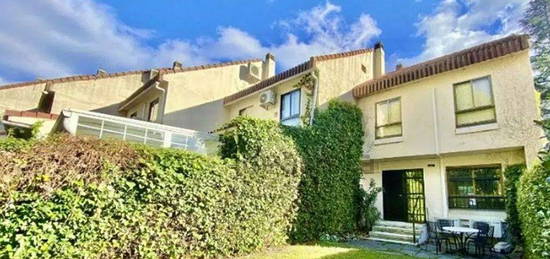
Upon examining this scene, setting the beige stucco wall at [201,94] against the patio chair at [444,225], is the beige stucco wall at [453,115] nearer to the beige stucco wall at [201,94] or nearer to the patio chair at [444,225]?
the patio chair at [444,225]

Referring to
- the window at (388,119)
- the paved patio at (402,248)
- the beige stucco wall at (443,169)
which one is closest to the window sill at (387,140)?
the window at (388,119)

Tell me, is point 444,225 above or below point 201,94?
below

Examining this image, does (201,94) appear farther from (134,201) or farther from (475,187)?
(475,187)

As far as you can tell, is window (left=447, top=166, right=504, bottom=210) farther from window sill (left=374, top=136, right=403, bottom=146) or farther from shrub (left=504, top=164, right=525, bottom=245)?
window sill (left=374, top=136, right=403, bottom=146)

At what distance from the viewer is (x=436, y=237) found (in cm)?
1045

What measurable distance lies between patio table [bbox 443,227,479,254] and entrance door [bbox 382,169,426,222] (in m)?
2.68

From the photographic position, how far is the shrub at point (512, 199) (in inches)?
395

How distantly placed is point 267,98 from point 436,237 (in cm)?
917

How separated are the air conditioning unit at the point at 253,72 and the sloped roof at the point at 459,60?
7842 mm

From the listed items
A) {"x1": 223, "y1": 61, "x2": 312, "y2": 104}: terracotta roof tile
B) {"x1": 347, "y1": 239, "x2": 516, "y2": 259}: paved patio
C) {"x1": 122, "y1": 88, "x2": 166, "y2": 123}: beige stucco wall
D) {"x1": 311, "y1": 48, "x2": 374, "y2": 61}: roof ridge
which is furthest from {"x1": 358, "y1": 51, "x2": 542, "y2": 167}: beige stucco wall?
{"x1": 122, "y1": 88, "x2": 166, "y2": 123}: beige stucco wall

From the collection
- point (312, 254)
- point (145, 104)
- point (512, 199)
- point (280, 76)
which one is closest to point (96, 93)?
point (145, 104)

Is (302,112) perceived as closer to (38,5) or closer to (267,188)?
(267,188)

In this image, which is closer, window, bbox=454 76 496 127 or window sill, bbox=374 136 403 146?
window, bbox=454 76 496 127

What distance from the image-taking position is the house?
10.8m
